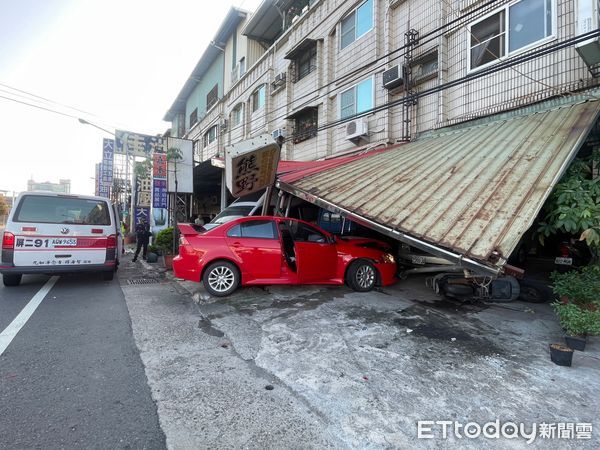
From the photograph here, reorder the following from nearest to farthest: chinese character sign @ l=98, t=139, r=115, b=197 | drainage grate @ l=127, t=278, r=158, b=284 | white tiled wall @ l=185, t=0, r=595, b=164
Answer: white tiled wall @ l=185, t=0, r=595, b=164 < drainage grate @ l=127, t=278, r=158, b=284 < chinese character sign @ l=98, t=139, r=115, b=197

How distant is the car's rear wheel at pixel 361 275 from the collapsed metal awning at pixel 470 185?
171 cm

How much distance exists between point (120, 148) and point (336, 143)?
16.2m

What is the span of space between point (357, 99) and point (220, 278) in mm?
8624

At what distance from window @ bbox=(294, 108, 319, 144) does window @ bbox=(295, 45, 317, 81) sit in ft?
5.65

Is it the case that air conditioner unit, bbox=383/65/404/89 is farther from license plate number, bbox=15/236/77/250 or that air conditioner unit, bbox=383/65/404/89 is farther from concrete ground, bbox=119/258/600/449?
license plate number, bbox=15/236/77/250

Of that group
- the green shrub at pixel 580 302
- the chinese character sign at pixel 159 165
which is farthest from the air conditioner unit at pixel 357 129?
the green shrub at pixel 580 302

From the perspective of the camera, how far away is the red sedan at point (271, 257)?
237 inches

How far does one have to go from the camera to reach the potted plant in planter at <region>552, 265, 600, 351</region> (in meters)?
3.71

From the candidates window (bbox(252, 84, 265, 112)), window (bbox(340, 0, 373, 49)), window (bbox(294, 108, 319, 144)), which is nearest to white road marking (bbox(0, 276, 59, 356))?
window (bbox(294, 108, 319, 144))

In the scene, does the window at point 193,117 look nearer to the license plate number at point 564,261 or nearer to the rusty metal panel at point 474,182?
the rusty metal panel at point 474,182

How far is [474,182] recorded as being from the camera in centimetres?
470

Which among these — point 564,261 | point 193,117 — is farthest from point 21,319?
point 193,117

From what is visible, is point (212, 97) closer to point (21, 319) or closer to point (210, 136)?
point (210, 136)

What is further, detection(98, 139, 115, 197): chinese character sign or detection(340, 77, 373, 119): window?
detection(98, 139, 115, 197): chinese character sign
